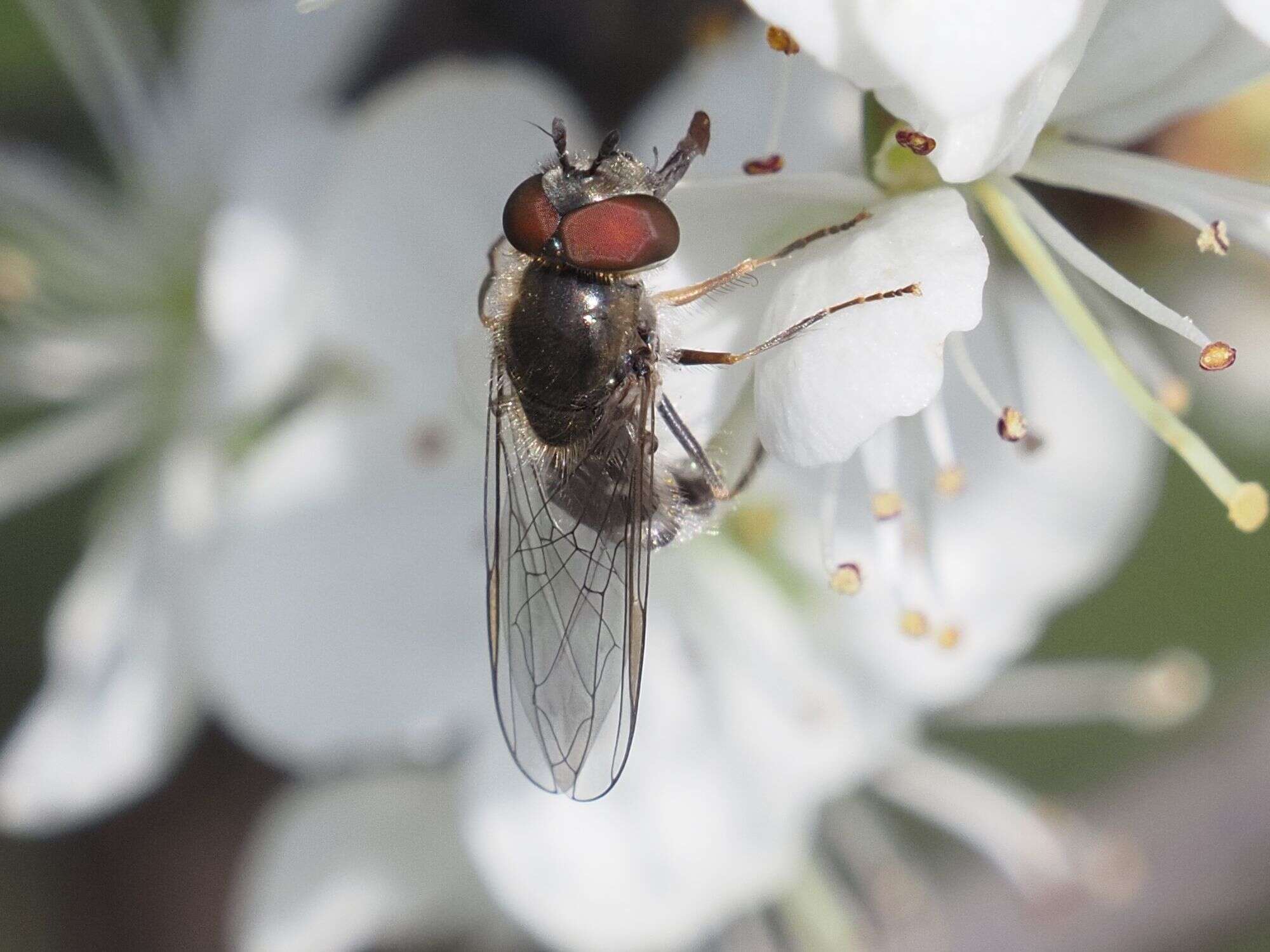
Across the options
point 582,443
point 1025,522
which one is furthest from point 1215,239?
point 1025,522

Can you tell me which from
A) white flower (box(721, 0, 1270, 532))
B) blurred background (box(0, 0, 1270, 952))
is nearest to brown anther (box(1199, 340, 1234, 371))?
white flower (box(721, 0, 1270, 532))

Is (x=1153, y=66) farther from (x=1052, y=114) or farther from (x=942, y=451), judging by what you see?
→ (x=942, y=451)

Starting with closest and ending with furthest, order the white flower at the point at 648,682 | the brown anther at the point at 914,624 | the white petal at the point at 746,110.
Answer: the brown anther at the point at 914,624, the white petal at the point at 746,110, the white flower at the point at 648,682

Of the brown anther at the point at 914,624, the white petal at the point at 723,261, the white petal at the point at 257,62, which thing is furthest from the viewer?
the white petal at the point at 257,62

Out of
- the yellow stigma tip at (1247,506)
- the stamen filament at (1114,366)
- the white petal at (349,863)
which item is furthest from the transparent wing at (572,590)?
the white petal at (349,863)

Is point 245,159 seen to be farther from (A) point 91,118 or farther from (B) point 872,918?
(B) point 872,918

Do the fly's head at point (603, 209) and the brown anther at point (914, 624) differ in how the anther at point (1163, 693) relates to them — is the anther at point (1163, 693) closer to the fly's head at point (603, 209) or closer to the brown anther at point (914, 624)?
the brown anther at point (914, 624)

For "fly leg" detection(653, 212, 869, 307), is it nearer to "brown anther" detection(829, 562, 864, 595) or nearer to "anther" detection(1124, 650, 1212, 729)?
"brown anther" detection(829, 562, 864, 595)
